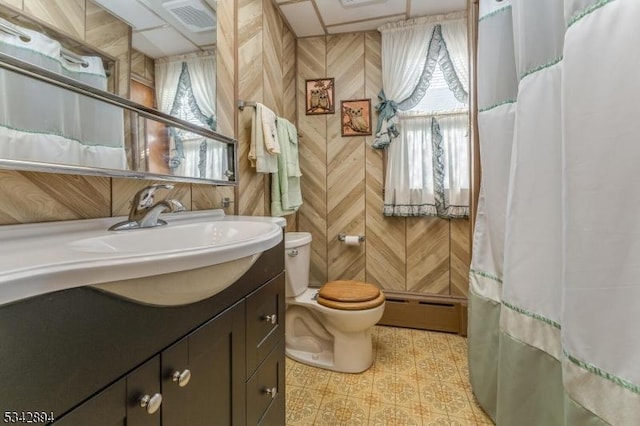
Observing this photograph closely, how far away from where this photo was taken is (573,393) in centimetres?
67

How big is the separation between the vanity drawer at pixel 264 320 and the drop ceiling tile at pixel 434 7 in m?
2.07

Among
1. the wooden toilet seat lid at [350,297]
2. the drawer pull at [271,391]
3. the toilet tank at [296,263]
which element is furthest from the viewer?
the toilet tank at [296,263]

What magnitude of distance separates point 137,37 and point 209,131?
0.40 m

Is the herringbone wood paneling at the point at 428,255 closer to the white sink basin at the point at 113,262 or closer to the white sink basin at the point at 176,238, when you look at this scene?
the white sink basin at the point at 176,238

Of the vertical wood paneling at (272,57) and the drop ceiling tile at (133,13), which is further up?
the vertical wood paneling at (272,57)

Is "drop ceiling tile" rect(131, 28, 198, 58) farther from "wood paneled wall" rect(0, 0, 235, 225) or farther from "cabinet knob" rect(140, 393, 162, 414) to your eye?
"cabinet knob" rect(140, 393, 162, 414)

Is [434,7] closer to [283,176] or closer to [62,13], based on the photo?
[283,176]

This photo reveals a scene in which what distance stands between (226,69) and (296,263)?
1131mm

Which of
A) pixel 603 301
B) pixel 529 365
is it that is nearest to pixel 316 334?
pixel 529 365

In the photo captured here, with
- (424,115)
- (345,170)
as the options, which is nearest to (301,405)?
(345,170)

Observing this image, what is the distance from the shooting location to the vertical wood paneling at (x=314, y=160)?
2.29 metres

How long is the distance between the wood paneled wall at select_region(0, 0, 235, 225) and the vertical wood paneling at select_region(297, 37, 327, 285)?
4.36ft

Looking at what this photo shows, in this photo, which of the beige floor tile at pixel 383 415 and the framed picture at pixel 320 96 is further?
the framed picture at pixel 320 96

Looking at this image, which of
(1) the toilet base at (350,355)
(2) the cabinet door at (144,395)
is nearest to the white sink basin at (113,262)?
(2) the cabinet door at (144,395)
